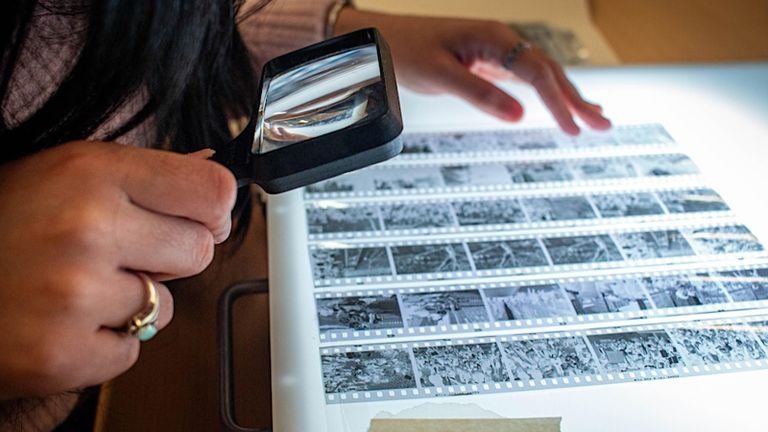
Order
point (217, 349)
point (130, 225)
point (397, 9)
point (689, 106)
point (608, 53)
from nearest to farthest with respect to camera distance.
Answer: point (130, 225) < point (217, 349) < point (689, 106) < point (608, 53) < point (397, 9)

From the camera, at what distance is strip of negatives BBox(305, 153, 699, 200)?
72 centimetres

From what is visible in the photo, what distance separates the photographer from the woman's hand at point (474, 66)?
0.80 metres

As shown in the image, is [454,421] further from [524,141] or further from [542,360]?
[524,141]

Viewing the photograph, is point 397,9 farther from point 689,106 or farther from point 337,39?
point 337,39

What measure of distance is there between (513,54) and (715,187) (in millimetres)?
240

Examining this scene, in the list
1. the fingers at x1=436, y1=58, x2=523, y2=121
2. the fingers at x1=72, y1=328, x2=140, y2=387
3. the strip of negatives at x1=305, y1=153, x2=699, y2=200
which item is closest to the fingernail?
the fingers at x1=72, y1=328, x2=140, y2=387

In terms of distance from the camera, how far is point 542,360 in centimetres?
54

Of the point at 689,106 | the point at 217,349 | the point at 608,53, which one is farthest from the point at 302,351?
the point at 608,53

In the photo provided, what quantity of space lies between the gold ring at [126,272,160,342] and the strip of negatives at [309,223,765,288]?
19cm

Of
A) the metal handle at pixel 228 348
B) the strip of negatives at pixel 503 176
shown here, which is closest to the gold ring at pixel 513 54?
the strip of negatives at pixel 503 176

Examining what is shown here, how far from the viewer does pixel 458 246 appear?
2.14 feet

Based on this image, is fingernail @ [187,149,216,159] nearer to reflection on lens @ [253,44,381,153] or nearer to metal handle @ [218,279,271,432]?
reflection on lens @ [253,44,381,153]

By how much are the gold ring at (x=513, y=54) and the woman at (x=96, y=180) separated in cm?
29

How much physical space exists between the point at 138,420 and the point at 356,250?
21cm
